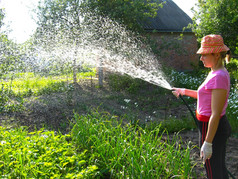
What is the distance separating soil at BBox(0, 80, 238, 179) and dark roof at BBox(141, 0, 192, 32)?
714 centimetres

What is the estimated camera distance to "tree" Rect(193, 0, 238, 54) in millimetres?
10758

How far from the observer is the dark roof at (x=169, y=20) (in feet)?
50.4

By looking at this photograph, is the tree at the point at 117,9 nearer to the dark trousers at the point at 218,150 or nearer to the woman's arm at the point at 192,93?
the woman's arm at the point at 192,93

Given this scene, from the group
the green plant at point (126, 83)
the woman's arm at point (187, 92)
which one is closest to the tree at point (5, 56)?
the green plant at point (126, 83)

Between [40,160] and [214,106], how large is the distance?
79.9 inches

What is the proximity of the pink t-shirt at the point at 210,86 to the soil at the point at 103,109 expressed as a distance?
1.18 meters

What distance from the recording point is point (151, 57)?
388 inches

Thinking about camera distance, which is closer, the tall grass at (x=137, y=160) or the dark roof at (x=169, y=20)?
the tall grass at (x=137, y=160)

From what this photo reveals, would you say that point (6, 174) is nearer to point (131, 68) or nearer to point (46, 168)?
point (46, 168)

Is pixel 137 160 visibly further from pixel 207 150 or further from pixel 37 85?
pixel 37 85

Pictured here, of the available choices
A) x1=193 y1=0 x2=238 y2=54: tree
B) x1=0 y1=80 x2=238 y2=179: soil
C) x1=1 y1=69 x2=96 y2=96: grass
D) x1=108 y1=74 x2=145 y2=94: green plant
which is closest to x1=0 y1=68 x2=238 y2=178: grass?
x1=0 y1=80 x2=238 y2=179: soil

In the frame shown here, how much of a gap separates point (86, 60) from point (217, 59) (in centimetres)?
842

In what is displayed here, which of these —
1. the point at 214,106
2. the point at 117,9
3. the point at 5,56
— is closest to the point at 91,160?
the point at 214,106

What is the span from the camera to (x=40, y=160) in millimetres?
2789
